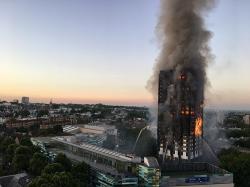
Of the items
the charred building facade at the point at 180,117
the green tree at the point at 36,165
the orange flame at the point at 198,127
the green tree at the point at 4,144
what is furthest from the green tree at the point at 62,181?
the green tree at the point at 4,144

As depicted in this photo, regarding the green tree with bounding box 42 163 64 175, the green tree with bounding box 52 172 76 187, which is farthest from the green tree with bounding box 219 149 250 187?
the green tree with bounding box 52 172 76 187

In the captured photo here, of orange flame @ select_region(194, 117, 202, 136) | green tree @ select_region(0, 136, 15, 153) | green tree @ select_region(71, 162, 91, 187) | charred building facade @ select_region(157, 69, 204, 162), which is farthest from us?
green tree @ select_region(0, 136, 15, 153)

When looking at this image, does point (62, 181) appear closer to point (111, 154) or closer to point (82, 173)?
point (82, 173)

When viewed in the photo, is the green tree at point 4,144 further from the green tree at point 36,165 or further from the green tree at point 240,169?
the green tree at point 240,169

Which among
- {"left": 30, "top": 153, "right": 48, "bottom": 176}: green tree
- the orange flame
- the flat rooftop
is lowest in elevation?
{"left": 30, "top": 153, "right": 48, "bottom": 176}: green tree

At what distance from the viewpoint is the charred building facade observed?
3472 cm

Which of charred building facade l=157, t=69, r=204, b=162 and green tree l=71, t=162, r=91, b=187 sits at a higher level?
charred building facade l=157, t=69, r=204, b=162

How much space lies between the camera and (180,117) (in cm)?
3541

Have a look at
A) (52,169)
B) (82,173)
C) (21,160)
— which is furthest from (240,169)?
(21,160)

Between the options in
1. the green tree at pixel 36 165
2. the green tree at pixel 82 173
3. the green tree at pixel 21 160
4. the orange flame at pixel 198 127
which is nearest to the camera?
the green tree at pixel 82 173

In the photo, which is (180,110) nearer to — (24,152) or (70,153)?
(70,153)

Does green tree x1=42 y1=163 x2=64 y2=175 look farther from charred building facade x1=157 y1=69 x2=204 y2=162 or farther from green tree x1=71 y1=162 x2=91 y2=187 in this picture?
charred building facade x1=157 y1=69 x2=204 y2=162

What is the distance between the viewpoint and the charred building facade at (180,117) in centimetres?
3472

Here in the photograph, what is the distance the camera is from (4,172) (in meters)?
31.8
